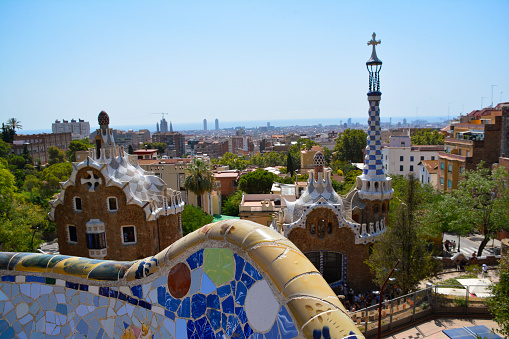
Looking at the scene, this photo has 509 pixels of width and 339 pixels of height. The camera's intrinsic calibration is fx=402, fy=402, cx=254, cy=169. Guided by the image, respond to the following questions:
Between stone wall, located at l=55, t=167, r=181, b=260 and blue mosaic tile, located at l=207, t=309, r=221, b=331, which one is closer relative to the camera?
blue mosaic tile, located at l=207, t=309, r=221, b=331

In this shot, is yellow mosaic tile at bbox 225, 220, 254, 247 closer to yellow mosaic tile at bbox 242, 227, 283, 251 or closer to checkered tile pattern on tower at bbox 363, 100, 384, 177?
yellow mosaic tile at bbox 242, 227, 283, 251

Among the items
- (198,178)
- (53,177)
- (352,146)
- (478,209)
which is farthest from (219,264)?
(352,146)

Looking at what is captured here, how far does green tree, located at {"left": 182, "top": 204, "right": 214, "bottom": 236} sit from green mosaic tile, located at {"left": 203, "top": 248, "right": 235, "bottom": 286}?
22933mm

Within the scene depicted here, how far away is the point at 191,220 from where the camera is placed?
27469 millimetres

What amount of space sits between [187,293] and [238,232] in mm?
917

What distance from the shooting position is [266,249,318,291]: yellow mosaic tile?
310cm

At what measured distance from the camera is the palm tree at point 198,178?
113ft

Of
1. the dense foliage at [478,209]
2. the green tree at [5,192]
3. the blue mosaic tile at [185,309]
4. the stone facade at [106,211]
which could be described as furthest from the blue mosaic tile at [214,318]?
the green tree at [5,192]

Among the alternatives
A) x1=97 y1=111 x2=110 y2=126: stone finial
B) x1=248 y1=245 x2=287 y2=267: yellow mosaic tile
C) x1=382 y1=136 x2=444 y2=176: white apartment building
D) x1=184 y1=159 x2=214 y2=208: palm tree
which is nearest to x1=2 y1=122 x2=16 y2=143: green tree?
x1=184 y1=159 x2=214 y2=208: palm tree

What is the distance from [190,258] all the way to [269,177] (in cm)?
4357

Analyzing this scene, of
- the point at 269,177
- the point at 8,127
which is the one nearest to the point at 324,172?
the point at 269,177

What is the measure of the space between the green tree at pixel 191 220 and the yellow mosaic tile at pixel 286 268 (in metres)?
23.6

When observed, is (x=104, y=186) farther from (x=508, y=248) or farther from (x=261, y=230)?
(x=508, y=248)

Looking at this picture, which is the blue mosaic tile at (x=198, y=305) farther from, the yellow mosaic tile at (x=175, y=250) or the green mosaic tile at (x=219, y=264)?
the yellow mosaic tile at (x=175, y=250)
